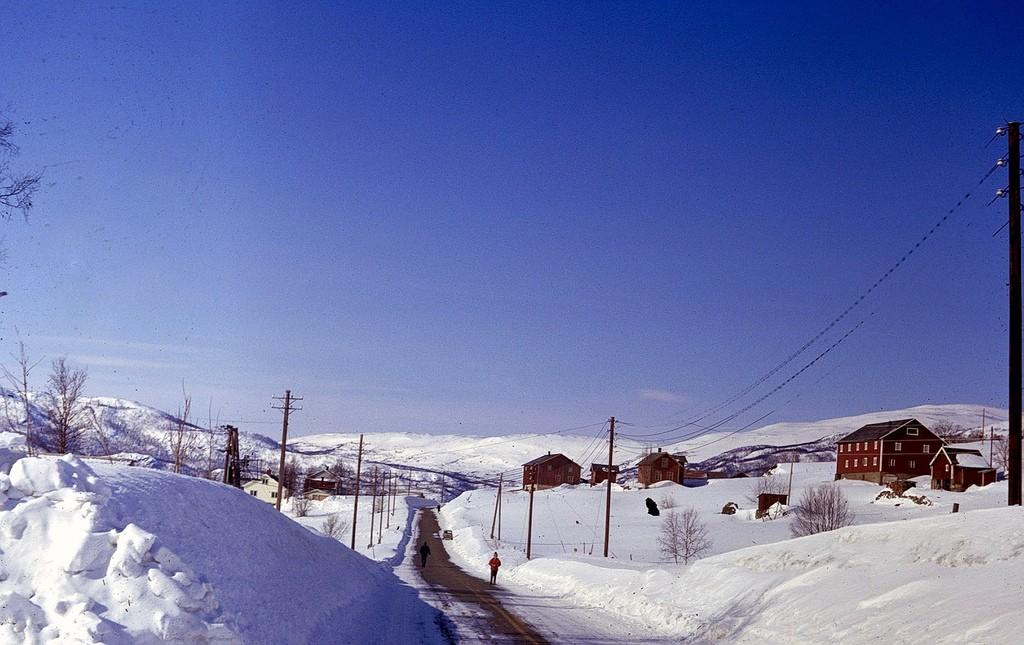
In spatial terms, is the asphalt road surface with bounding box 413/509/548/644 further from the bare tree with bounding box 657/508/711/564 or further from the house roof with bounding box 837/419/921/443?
the house roof with bounding box 837/419/921/443

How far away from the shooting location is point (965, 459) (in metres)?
96.8

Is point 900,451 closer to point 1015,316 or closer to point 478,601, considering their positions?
point 478,601

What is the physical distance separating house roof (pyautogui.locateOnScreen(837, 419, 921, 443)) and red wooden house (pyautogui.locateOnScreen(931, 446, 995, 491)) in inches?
401

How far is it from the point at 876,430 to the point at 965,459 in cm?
1734

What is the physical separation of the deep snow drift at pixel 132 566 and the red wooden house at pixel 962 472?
93.3m

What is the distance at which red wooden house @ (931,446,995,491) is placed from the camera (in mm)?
93438

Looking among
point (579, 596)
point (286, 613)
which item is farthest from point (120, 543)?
point (579, 596)

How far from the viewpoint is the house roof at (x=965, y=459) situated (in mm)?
94938

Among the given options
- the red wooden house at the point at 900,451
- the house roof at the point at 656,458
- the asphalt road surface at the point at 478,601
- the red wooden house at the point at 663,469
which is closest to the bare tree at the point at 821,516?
the asphalt road surface at the point at 478,601

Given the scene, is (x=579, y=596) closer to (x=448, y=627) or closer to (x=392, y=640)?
(x=448, y=627)

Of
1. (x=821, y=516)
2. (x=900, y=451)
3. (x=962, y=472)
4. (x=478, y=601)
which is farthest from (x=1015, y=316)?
(x=900, y=451)

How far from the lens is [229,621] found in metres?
11.7

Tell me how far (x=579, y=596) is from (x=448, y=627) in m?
12.0

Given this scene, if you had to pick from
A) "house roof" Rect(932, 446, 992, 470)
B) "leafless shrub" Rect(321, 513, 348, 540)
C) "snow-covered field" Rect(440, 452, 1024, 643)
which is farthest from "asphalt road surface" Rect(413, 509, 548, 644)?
"house roof" Rect(932, 446, 992, 470)
